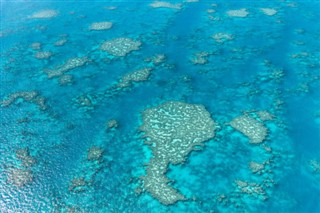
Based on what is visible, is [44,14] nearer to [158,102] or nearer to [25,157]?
[158,102]

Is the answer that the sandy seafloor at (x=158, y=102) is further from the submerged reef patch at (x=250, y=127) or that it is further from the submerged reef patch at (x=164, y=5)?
the submerged reef patch at (x=164, y=5)

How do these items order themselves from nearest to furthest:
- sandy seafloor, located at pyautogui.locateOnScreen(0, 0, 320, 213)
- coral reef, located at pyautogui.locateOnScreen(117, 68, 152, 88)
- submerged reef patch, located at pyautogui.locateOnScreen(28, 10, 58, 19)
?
sandy seafloor, located at pyautogui.locateOnScreen(0, 0, 320, 213) → coral reef, located at pyautogui.locateOnScreen(117, 68, 152, 88) → submerged reef patch, located at pyautogui.locateOnScreen(28, 10, 58, 19)

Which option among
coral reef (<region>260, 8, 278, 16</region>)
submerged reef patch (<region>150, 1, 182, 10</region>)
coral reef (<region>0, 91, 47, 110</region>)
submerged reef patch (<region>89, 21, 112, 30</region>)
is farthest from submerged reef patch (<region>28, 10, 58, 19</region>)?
coral reef (<region>260, 8, 278, 16</region>)

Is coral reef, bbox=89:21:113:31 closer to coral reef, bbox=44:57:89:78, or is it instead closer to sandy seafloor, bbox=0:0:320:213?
sandy seafloor, bbox=0:0:320:213

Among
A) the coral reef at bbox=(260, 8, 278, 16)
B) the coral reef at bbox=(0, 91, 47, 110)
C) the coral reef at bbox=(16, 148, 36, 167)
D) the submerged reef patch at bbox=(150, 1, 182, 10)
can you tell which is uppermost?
the submerged reef patch at bbox=(150, 1, 182, 10)

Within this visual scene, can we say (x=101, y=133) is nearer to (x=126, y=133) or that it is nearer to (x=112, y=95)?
(x=126, y=133)
